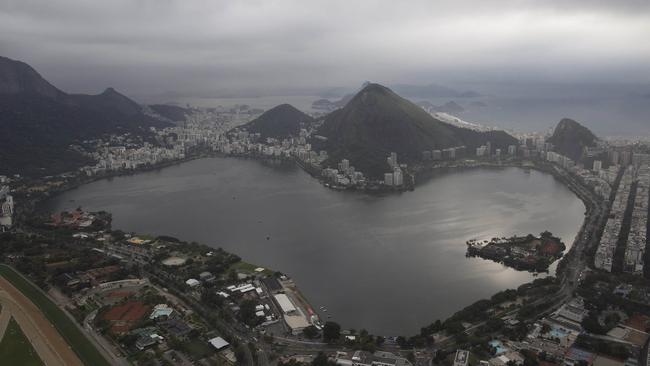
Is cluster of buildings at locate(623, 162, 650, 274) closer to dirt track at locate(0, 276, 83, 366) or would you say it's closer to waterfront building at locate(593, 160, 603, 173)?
waterfront building at locate(593, 160, 603, 173)

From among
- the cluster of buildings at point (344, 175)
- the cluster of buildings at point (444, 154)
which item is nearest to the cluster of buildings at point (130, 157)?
the cluster of buildings at point (344, 175)

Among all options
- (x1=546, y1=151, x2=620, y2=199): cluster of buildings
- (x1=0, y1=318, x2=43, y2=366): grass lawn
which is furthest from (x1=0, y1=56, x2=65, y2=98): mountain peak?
(x1=546, y1=151, x2=620, y2=199): cluster of buildings

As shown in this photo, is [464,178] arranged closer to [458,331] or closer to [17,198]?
[458,331]

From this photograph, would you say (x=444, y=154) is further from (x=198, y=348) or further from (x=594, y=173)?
(x=198, y=348)

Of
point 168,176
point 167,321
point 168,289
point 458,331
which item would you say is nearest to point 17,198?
point 168,176

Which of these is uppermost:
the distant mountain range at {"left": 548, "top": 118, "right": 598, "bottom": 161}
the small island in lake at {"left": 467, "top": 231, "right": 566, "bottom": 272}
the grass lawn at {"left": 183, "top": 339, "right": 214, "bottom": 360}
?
the distant mountain range at {"left": 548, "top": 118, "right": 598, "bottom": 161}

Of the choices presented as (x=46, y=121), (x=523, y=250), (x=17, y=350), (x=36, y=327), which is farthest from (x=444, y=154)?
(x=46, y=121)
